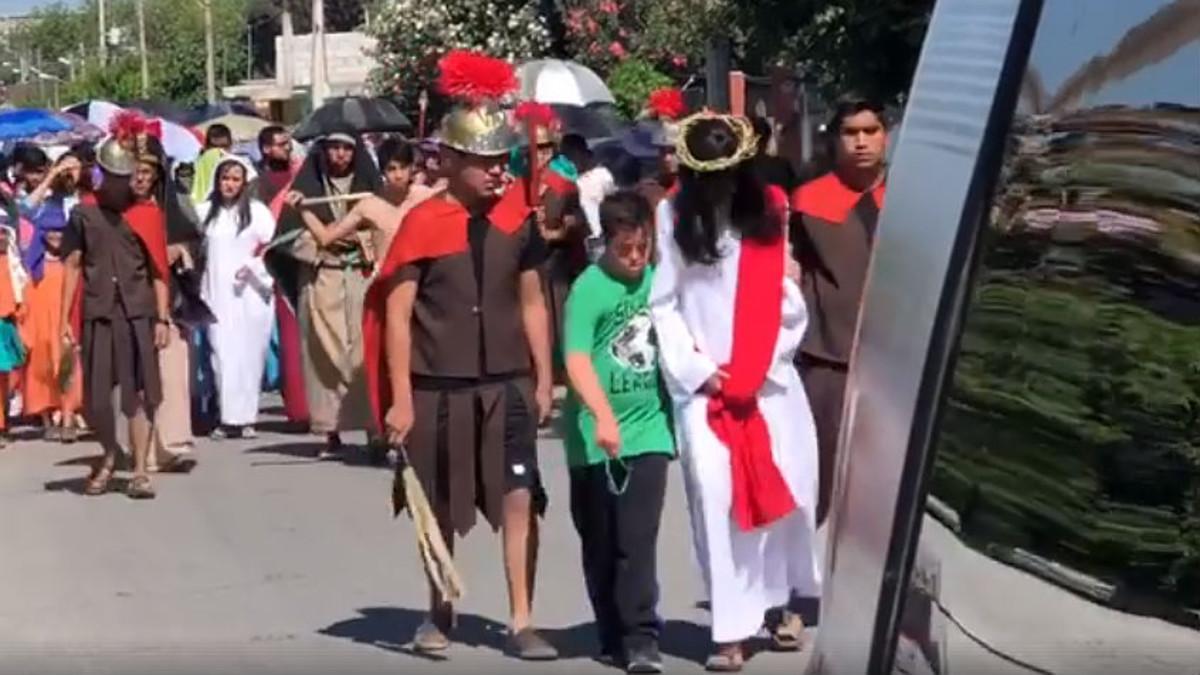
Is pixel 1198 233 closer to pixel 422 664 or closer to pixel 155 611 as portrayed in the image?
pixel 422 664

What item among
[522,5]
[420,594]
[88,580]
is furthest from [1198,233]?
[522,5]

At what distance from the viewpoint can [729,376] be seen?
784 centimetres

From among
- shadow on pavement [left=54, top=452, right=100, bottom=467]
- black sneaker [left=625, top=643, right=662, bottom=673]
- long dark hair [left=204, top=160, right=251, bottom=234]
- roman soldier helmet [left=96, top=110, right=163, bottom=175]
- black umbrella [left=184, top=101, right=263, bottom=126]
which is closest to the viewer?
black sneaker [left=625, top=643, right=662, bottom=673]

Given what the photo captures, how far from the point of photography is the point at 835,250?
27.1ft

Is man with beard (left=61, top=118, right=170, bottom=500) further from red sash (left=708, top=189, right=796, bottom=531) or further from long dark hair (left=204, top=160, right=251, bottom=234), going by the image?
red sash (left=708, top=189, right=796, bottom=531)

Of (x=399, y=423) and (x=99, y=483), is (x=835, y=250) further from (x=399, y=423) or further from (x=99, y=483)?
(x=99, y=483)

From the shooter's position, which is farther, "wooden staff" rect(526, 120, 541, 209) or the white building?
the white building

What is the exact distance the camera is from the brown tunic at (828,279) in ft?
27.0

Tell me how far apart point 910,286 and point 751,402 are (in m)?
5.52

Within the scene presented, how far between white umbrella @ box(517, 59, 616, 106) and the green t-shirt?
19487 mm

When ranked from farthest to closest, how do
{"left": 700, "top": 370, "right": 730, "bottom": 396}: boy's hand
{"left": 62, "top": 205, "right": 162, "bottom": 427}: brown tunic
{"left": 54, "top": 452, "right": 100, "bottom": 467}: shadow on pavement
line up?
{"left": 54, "top": 452, "right": 100, "bottom": 467}: shadow on pavement → {"left": 62, "top": 205, "right": 162, "bottom": 427}: brown tunic → {"left": 700, "top": 370, "right": 730, "bottom": 396}: boy's hand

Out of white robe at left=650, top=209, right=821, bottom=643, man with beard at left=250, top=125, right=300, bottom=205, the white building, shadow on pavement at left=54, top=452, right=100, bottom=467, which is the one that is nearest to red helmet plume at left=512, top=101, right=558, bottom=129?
white robe at left=650, top=209, right=821, bottom=643

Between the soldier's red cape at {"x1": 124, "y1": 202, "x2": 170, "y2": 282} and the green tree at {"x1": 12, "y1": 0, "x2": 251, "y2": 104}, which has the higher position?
the soldier's red cape at {"x1": 124, "y1": 202, "x2": 170, "y2": 282}

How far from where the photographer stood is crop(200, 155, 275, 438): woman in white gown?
15688 mm
